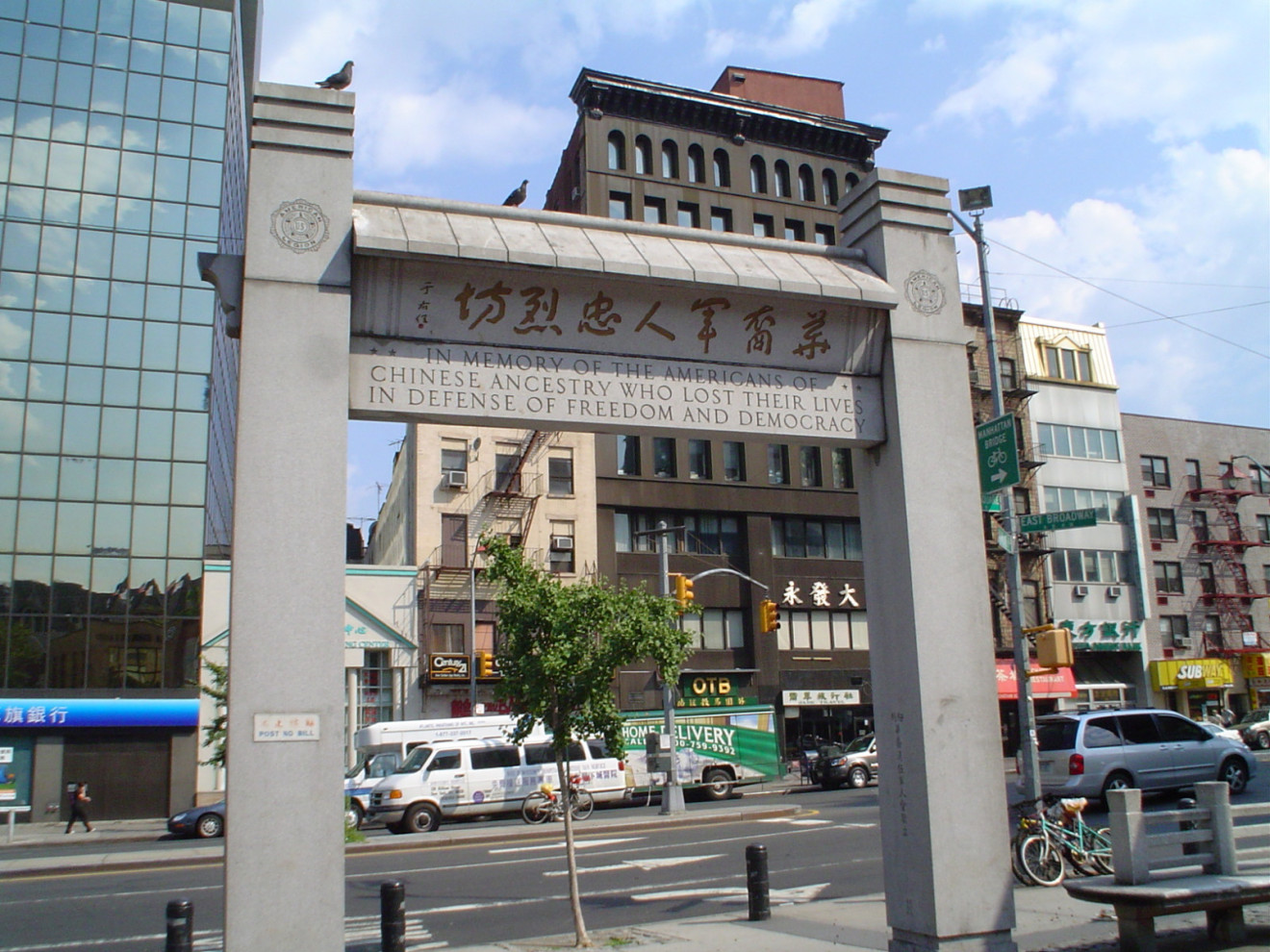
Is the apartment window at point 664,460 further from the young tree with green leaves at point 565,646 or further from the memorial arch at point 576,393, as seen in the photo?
the memorial arch at point 576,393

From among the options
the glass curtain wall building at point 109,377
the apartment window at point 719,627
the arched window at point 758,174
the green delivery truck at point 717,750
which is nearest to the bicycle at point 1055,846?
the green delivery truck at point 717,750

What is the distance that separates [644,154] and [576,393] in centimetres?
4035

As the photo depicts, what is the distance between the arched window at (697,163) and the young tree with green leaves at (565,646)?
38.3m

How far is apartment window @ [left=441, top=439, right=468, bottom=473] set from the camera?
4006 cm

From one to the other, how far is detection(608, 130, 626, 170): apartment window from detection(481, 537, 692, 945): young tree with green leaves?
119 ft

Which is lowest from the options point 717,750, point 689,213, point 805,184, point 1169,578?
point 717,750

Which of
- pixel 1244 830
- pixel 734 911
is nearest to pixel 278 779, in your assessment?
pixel 734 911

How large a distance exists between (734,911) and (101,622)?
28.9m

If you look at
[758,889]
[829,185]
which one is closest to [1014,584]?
[758,889]

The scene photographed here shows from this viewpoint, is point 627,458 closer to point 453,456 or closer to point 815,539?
point 453,456

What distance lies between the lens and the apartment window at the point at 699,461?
43969 mm

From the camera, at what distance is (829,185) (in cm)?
5072

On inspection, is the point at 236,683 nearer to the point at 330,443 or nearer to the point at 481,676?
the point at 330,443

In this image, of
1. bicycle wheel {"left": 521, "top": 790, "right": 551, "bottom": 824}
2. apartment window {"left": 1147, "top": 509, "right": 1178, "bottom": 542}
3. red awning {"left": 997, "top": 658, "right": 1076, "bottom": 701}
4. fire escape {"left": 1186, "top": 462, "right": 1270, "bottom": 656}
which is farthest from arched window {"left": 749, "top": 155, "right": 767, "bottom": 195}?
bicycle wheel {"left": 521, "top": 790, "right": 551, "bottom": 824}
